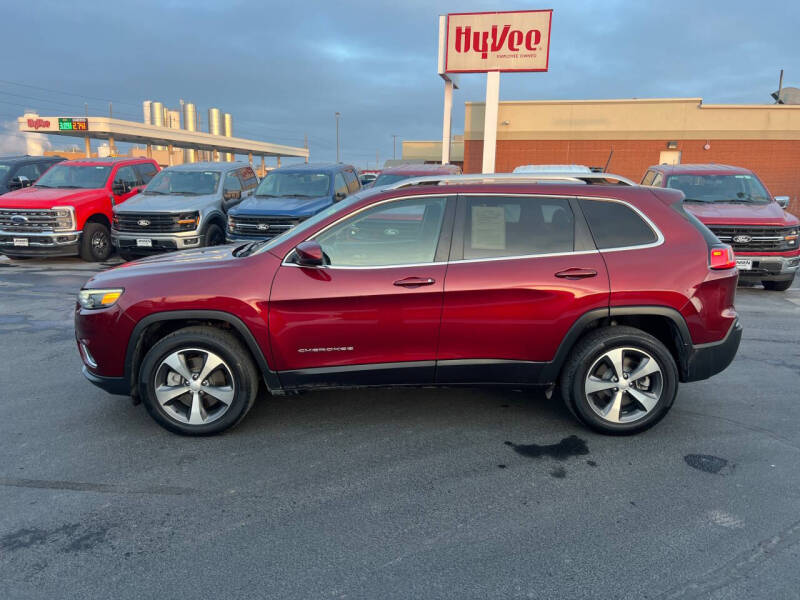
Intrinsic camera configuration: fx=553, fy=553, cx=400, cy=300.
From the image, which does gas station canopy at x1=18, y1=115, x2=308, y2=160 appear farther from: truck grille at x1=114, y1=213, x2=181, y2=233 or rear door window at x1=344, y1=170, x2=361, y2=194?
rear door window at x1=344, y1=170, x2=361, y2=194

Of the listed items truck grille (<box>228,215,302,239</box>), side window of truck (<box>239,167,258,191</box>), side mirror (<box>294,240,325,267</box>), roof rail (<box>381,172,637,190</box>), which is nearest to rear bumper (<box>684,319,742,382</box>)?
roof rail (<box>381,172,637,190</box>)

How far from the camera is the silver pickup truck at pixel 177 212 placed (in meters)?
10.7

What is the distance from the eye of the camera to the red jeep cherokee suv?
371 cm

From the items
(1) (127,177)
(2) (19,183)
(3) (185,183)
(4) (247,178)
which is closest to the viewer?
(3) (185,183)

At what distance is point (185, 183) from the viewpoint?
11.9 metres

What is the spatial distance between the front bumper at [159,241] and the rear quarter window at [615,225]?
8.69 meters

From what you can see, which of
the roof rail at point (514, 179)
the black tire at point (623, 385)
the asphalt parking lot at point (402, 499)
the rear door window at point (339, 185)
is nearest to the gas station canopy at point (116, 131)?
the rear door window at point (339, 185)

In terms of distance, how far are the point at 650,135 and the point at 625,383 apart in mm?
26440

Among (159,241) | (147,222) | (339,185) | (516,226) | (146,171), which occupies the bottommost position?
(159,241)

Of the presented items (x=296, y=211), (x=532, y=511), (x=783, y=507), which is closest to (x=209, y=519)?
(x=532, y=511)

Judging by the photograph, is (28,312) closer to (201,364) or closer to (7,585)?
(201,364)

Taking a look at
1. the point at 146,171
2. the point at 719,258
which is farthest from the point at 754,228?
the point at 146,171

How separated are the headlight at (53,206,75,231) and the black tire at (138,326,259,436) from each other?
898cm

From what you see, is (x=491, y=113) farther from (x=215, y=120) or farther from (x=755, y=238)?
(x=215, y=120)
